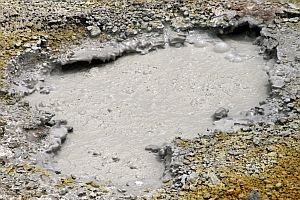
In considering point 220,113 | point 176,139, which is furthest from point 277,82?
point 176,139

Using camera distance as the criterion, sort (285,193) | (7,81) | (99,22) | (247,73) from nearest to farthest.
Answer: (285,193), (7,81), (247,73), (99,22)

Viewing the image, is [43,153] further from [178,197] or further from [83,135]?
[178,197]

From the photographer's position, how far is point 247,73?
13.4 metres

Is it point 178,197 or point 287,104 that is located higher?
point 287,104

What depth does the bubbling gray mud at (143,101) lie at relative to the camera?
34.7 feet

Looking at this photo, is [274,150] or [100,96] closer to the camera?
[274,150]

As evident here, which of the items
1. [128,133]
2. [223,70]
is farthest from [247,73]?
[128,133]

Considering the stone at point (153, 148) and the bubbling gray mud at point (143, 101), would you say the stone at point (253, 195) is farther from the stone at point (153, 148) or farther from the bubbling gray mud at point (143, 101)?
the stone at point (153, 148)

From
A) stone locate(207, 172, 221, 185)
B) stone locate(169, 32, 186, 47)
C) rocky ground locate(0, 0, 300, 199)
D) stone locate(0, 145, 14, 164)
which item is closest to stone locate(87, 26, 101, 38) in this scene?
rocky ground locate(0, 0, 300, 199)

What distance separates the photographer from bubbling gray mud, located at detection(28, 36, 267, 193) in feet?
34.7

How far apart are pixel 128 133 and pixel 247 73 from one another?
388cm

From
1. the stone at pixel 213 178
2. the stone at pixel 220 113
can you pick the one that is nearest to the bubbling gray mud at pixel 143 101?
the stone at pixel 220 113

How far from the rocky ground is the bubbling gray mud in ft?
1.58

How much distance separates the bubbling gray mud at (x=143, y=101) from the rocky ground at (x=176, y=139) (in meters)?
0.48
